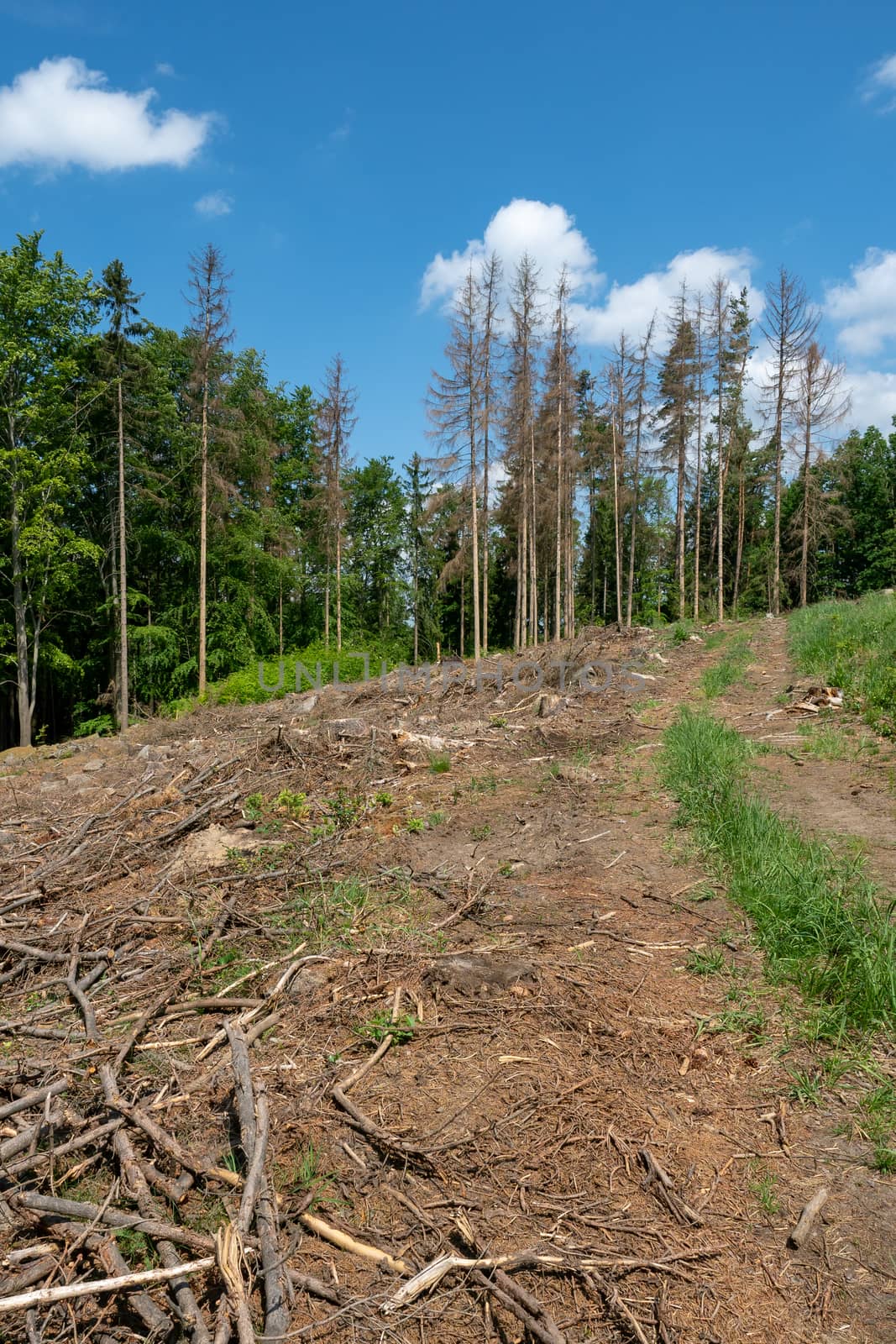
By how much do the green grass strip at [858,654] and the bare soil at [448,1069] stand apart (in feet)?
6.59

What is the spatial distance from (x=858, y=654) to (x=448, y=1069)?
9402 mm

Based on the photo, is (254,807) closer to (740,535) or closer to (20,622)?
(20,622)

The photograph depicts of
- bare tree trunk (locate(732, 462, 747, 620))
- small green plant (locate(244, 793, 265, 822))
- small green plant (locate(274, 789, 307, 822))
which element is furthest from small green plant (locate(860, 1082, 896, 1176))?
bare tree trunk (locate(732, 462, 747, 620))

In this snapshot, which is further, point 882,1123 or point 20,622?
point 20,622

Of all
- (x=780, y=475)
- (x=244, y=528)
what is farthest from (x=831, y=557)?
(x=244, y=528)

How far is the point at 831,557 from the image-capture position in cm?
4119

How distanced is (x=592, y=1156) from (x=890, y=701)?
23.9ft

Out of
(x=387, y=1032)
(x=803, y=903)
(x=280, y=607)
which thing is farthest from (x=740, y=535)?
(x=387, y=1032)

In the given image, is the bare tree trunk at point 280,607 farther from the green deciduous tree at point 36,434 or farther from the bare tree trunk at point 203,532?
Result: the green deciduous tree at point 36,434

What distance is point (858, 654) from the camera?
34.0 feet

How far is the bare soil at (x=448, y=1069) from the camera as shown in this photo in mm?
2299

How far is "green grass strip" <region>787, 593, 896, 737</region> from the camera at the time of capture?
8477mm

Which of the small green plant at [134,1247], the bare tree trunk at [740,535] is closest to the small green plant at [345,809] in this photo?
the small green plant at [134,1247]

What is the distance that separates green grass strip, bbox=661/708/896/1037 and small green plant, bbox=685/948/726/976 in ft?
0.83
